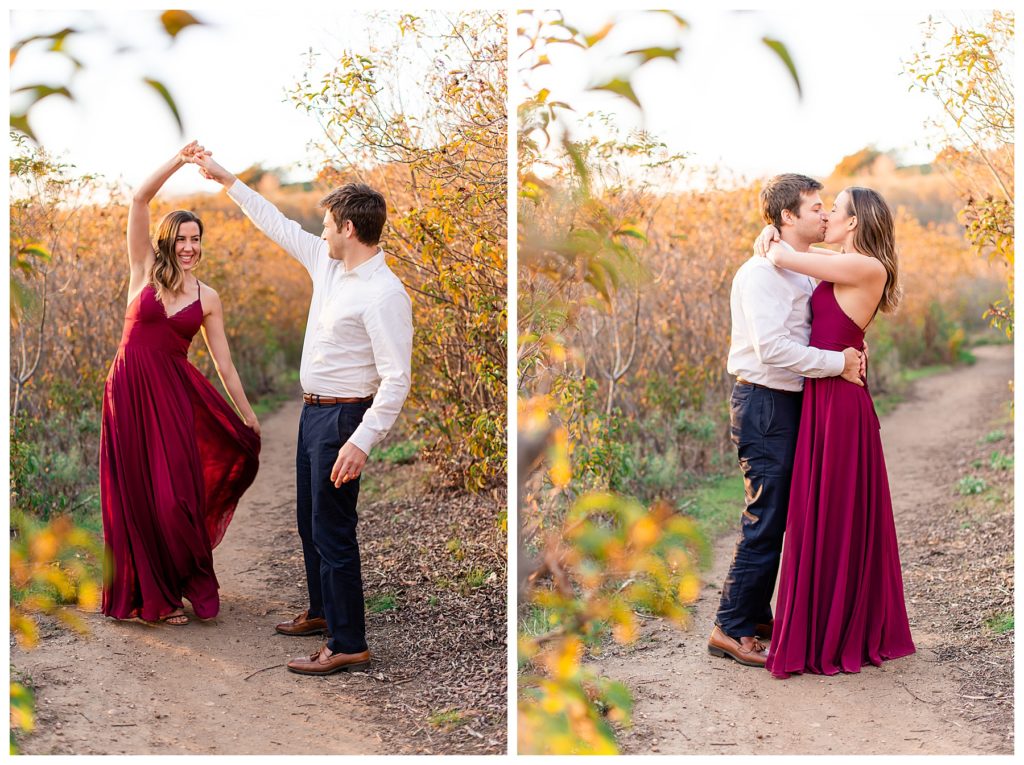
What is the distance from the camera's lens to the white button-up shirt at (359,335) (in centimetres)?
291

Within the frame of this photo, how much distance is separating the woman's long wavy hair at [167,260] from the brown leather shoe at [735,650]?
A: 2.26 meters

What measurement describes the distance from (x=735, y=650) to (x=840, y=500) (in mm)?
597

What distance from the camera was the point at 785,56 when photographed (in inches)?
37.6

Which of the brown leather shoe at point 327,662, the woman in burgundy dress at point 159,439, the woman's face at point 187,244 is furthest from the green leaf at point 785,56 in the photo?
the woman's face at point 187,244

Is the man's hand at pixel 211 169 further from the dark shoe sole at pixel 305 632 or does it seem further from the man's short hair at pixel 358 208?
the dark shoe sole at pixel 305 632

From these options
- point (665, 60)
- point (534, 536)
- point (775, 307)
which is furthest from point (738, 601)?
point (665, 60)

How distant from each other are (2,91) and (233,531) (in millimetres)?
2787

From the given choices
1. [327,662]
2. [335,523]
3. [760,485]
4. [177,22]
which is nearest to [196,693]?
[327,662]

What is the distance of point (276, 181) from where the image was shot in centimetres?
979

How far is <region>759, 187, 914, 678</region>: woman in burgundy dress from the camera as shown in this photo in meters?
2.96

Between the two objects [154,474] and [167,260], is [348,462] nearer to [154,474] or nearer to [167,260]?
[154,474]

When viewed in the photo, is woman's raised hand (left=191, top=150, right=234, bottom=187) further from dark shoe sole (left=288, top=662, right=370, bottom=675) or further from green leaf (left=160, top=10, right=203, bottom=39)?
green leaf (left=160, top=10, right=203, bottom=39)

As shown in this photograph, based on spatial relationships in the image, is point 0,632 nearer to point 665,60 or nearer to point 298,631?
point 298,631

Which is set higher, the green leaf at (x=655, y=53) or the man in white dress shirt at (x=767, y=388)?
the green leaf at (x=655, y=53)
